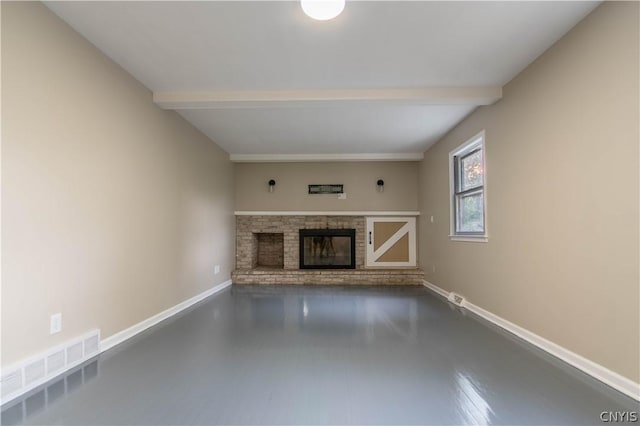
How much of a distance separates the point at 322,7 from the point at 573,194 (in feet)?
7.06

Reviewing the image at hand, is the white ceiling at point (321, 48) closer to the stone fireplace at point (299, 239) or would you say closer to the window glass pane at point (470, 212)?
the window glass pane at point (470, 212)

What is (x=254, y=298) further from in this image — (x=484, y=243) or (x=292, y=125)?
(x=484, y=243)

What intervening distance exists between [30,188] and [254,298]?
3.23 metres

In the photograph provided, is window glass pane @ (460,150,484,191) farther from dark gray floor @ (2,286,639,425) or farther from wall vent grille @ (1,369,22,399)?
wall vent grille @ (1,369,22,399)

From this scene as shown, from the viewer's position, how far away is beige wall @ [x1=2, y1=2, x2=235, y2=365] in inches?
77.3

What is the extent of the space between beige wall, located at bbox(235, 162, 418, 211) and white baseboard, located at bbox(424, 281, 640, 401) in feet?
10.7

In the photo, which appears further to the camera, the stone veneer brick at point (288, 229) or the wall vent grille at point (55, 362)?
the stone veneer brick at point (288, 229)

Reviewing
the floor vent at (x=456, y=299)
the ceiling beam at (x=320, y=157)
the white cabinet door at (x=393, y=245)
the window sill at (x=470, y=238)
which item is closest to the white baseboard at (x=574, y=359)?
the floor vent at (x=456, y=299)

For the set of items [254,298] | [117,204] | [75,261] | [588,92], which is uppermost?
[588,92]

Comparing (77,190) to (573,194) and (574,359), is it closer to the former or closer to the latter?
(573,194)

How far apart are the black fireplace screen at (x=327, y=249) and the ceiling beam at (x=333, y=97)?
353 cm

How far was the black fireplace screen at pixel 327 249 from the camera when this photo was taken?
6645 mm

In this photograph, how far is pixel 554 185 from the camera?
2602 millimetres

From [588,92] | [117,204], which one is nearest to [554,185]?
[588,92]
